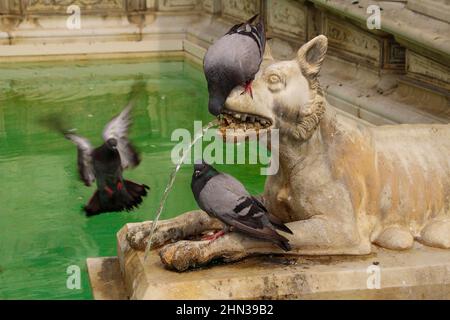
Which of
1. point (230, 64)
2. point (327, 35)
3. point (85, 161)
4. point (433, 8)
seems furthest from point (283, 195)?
point (327, 35)

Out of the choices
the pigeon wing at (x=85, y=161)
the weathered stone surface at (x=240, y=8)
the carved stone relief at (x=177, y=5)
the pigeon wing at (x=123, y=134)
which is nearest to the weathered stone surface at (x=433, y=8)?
the pigeon wing at (x=123, y=134)

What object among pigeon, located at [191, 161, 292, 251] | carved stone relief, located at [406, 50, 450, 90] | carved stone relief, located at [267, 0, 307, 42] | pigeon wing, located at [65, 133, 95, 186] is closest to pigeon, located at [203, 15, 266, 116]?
pigeon, located at [191, 161, 292, 251]

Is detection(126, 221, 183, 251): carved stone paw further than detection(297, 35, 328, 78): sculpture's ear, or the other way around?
detection(126, 221, 183, 251): carved stone paw

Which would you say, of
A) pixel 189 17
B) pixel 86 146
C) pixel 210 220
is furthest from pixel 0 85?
pixel 210 220

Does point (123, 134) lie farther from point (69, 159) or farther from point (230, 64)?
point (69, 159)

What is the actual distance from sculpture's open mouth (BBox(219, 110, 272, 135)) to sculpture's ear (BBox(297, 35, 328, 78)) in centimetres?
29

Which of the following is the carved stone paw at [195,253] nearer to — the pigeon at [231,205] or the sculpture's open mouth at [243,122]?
the pigeon at [231,205]

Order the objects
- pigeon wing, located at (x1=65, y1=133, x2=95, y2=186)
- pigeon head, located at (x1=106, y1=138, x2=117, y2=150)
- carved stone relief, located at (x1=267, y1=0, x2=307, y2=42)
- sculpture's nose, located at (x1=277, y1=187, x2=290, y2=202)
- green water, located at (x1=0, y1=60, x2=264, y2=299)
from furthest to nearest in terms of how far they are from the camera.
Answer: carved stone relief, located at (x1=267, y1=0, x2=307, y2=42)
green water, located at (x1=0, y1=60, x2=264, y2=299)
pigeon wing, located at (x1=65, y1=133, x2=95, y2=186)
pigeon head, located at (x1=106, y1=138, x2=117, y2=150)
sculpture's nose, located at (x1=277, y1=187, x2=290, y2=202)

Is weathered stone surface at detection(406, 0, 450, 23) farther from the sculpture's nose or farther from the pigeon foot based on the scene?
the pigeon foot

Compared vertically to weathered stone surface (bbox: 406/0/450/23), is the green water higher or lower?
lower

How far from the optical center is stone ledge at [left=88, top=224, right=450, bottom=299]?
5.03 meters

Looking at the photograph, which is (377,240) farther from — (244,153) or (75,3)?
(75,3)

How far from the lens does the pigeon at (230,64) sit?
16.5 feet

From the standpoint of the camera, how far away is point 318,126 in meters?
5.30
